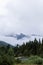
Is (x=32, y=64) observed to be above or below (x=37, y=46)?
below

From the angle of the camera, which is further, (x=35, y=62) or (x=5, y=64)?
(x=35, y=62)

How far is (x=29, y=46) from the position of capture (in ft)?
362

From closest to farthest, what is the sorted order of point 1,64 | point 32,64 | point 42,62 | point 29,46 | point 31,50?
point 1,64
point 32,64
point 42,62
point 31,50
point 29,46

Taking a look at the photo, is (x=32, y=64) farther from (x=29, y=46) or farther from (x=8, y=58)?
(x=29, y=46)

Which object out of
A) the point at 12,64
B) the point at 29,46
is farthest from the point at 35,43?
the point at 12,64

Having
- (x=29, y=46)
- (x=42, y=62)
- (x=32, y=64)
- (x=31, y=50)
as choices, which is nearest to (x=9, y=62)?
(x=32, y=64)

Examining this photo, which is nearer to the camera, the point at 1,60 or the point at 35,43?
the point at 1,60

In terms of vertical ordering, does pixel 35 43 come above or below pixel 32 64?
above

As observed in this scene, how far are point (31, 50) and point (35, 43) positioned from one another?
10.1 metres

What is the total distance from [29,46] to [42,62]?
205ft

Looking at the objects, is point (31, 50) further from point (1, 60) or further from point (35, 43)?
point (1, 60)

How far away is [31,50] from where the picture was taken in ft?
338

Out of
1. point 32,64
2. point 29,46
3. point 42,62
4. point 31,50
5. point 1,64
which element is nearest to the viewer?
point 1,64

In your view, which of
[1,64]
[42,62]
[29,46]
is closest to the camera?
[1,64]
